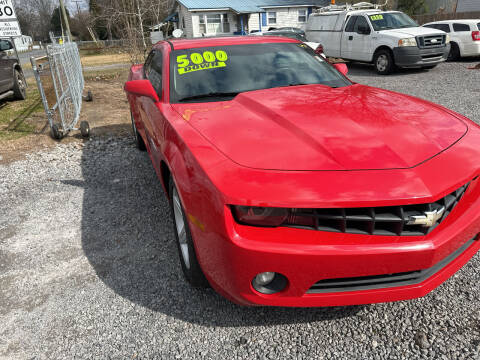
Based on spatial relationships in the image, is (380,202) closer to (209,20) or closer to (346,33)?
(346,33)

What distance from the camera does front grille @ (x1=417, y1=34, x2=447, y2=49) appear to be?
10501mm

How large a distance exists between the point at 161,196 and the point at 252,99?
1653 mm

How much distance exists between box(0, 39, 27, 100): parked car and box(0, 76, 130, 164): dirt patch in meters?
1.49

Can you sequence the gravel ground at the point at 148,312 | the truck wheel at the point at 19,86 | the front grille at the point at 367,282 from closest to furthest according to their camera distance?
1. the front grille at the point at 367,282
2. the gravel ground at the point at 148,312
3. the truck wheel at the point at 19,86

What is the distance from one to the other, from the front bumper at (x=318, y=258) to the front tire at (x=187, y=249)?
32 cm

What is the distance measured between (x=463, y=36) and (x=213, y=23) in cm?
2480

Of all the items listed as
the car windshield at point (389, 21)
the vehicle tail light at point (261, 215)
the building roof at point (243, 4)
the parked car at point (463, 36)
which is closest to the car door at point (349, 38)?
the car windshield at point (389, 21)

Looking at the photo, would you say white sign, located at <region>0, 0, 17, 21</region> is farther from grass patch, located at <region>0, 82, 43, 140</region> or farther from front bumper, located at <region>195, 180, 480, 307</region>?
front bumper, located at <region>195, 180, 480, 307</region>

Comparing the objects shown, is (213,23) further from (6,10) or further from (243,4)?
(6,10)

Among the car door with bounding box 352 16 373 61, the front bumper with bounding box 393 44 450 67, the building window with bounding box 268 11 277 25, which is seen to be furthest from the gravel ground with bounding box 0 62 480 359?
the building window with bounding box 268 11 277 25

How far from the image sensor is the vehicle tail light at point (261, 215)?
1.68 m

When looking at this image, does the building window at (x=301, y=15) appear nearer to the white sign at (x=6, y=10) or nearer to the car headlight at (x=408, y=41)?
the car headlight at (x=408, y=41)

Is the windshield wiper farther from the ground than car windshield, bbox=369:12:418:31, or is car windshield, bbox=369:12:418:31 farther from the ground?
car windshield, bbox=369:12:418:31

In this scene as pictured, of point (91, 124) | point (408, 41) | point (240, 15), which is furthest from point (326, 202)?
point (240, 15)
